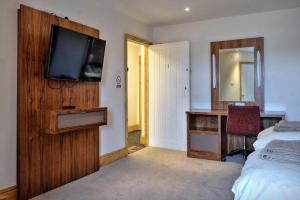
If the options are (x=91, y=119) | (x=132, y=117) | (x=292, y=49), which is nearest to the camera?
(x=91, y=119)

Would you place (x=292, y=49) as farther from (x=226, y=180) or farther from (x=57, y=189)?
(x=57, y=189)

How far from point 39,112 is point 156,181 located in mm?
1619

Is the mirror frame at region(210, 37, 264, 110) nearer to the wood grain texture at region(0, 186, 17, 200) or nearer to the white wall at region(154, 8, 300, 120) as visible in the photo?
the white wall at region(154, 8, 300, 120)

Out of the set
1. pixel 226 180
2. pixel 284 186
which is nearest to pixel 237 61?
pixel 226 180

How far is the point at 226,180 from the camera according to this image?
3080 millimetres

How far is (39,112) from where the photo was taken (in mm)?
2666

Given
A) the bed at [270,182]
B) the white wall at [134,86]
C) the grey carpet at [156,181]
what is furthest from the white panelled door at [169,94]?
the bed at [270,182]

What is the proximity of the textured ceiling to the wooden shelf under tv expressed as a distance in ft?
5.70

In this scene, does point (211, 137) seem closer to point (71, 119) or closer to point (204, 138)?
point (204, 138)

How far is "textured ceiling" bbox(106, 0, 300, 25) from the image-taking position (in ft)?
12.0

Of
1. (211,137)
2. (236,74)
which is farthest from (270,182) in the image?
(236,74)

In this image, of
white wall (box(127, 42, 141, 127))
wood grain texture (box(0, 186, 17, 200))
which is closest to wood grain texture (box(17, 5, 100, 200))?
wood grain texture (box(0, 186, 17, 200))

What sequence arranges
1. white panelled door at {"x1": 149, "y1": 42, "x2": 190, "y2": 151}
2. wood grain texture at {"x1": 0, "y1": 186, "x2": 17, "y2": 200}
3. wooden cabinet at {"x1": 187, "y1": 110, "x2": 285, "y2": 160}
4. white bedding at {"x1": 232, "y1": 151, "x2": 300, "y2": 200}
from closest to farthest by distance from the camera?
white bedding at {"x1": 232, "y1": 151, "x2": 300, "y2": 200} → wood grain texture at {"x1": 0, "y1": 186, "x2": 17, "y2": 200} → wooden cabinet at {"x1": 187, "y1": 110, "x2": 285, "y2": 160} → white panelled door at {"x1": 149, "y1": 42, "x2": 190, "y2": 151}

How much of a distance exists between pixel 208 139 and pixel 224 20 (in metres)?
2.19
